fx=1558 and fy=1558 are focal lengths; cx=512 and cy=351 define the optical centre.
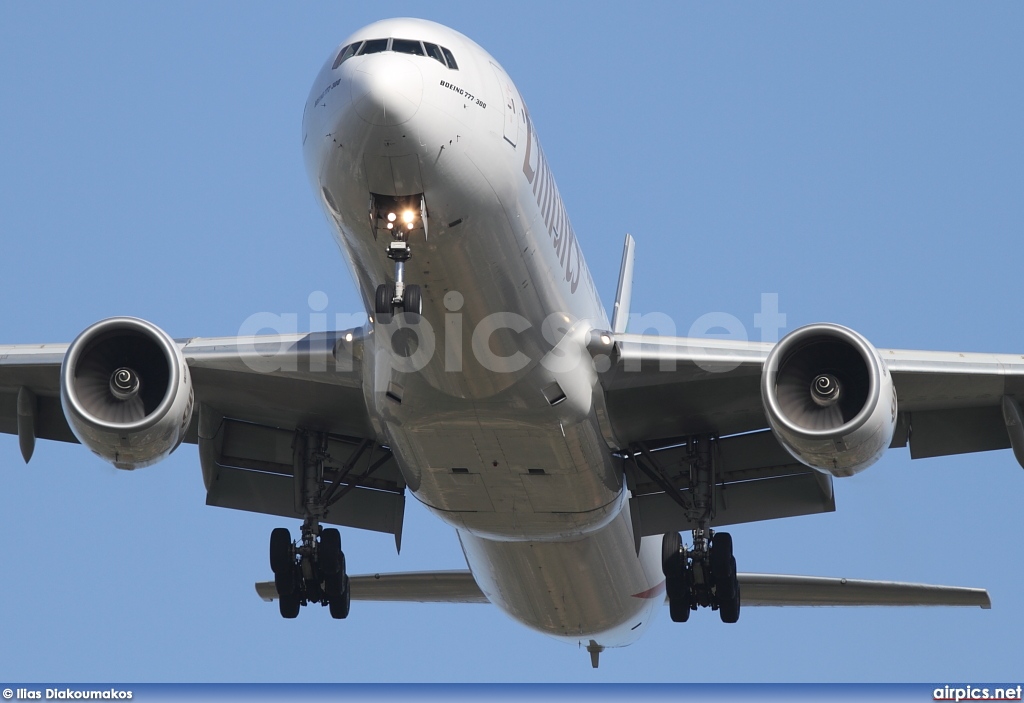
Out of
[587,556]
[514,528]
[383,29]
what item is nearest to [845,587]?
[587,556]

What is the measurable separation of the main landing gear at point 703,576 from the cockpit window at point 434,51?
7703 mm

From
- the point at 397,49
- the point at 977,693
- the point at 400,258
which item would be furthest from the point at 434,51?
the point at 977,693

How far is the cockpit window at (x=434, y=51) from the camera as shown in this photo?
14.8m

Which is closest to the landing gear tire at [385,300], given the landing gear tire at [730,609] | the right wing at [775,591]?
the landing gear tire at [730,609]

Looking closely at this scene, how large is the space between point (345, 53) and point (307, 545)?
7.77 meters

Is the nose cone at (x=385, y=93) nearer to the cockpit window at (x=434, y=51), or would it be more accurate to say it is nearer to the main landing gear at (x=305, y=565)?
the cockpit window at (x=434, y=51)

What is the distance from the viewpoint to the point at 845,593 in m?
22.5

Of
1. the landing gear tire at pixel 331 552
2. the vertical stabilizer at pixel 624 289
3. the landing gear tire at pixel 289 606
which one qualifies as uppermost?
the vertical stabilizer at pixel 624 289

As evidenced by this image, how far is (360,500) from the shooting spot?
21.1 meters

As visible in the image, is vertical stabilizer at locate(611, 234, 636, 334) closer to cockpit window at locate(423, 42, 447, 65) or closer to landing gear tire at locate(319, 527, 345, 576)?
landing gear tire at locate(319, 527, 345, 576)

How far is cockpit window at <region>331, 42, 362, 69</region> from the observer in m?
14.6

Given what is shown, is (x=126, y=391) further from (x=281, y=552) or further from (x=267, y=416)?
(x=281, y=552)

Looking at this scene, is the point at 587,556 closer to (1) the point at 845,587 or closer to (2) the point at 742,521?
(2) the point at 742,521

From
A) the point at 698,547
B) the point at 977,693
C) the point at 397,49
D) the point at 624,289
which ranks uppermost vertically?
the point at 624,289
